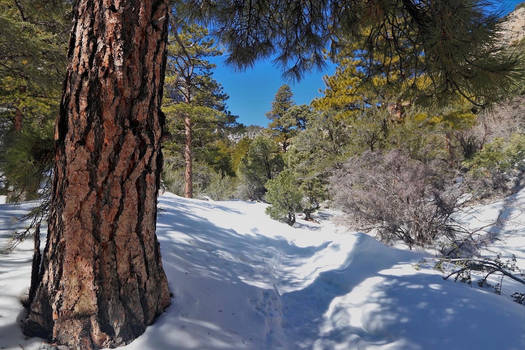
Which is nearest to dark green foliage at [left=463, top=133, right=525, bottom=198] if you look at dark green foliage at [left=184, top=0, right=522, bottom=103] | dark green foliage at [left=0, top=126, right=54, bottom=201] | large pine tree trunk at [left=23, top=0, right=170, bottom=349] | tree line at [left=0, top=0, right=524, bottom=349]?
tree line at [left=0, top=0, right=524, bottom=349]

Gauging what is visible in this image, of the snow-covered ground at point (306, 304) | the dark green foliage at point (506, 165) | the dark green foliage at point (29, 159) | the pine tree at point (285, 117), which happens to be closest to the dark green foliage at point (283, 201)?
the snow-covered ground at point (306, 304)

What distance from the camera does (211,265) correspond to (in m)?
2.58

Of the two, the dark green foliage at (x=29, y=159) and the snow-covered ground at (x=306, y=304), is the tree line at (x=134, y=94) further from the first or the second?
the snow-covered ground at (x=306, y=304)

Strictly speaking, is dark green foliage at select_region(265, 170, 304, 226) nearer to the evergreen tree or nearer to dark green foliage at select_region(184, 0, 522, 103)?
dark green foliage at select_region(184, 0, 522, 103)

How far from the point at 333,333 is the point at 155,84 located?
7.32 ft

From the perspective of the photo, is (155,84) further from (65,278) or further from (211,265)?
(211,265)

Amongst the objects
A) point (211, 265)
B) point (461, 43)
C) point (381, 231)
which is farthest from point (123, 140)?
point (381, 231)

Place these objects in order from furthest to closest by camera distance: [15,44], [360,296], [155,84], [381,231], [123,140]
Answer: [381,231] → [15,44] → [360,296] → [155,84] → [123,140]

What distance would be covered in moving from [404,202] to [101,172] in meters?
5.31

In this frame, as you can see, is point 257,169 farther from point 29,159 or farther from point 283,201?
point 29,159

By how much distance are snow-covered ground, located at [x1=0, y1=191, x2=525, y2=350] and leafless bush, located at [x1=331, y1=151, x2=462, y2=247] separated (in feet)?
5.78

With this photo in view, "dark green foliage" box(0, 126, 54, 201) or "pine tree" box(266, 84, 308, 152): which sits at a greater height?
"pine tree" box(266, 84, 308, 152)

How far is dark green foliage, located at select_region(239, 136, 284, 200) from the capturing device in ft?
49.4

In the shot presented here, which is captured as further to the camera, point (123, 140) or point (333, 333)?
point (333, 333)
